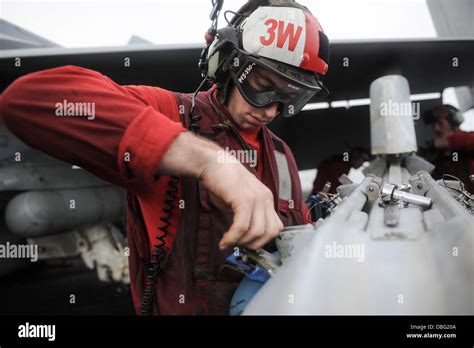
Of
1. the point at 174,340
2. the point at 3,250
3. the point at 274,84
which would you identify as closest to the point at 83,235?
the point at 3,250

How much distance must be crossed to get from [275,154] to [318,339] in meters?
0.84

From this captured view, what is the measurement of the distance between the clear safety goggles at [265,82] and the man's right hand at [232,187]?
449mm

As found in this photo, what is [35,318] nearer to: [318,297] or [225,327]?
[225,327]

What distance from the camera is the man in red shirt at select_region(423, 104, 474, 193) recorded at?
10.6ft

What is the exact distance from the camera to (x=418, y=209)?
0.99m

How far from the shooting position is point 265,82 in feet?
3.74
